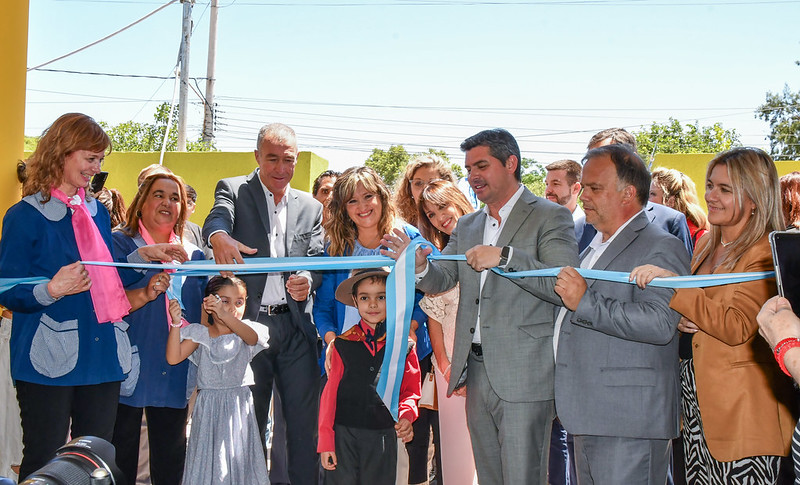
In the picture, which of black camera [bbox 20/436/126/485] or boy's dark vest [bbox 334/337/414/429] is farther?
boy's dark vest [bbox 334/337/414/429]

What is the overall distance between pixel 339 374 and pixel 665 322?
1904mm

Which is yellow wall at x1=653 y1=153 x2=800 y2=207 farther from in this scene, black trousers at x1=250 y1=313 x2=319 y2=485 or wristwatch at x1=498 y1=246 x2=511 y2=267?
wristwatch at x1=498 y1=246 x2=511 y2=267

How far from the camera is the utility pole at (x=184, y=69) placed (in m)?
21.7

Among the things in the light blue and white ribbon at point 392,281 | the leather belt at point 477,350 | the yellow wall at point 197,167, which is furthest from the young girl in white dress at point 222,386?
the yellow wall at point 197,167

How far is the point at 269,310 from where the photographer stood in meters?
4.42

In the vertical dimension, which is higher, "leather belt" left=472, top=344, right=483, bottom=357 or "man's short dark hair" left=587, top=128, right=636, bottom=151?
"man's short dark hair" left=587, top=128, right=636, bottom=151

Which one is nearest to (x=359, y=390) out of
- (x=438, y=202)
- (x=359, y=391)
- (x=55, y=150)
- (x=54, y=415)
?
(x=359, y=391)

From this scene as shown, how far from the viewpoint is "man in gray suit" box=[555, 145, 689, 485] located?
3.11 meters

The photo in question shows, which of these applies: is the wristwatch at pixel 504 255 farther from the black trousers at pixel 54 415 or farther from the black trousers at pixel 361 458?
the black trousers at pixel 54 415

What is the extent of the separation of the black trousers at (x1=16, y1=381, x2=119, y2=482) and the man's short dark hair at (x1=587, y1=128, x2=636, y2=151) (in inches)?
136

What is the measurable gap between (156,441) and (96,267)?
48.8 inches

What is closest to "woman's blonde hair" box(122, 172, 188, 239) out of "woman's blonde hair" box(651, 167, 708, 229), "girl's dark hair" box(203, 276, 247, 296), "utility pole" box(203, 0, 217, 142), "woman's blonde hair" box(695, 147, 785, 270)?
"girl's dark hair" box(203, 276, 247, 296)

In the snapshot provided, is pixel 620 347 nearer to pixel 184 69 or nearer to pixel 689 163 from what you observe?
pixel 689 163

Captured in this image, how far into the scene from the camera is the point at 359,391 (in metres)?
4.08
